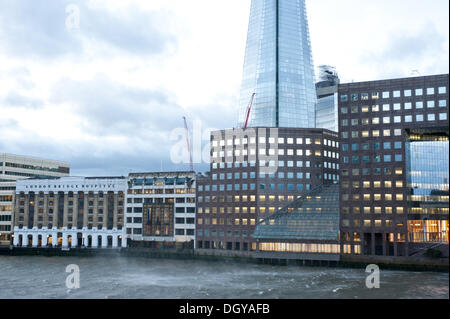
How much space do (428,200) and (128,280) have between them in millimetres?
80229

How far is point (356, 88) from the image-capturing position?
482ft

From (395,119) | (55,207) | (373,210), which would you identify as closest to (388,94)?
(395,119)

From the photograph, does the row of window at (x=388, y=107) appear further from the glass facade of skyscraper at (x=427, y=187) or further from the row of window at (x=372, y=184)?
the row of window at (x=372, y=184)

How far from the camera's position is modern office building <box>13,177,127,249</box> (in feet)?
627

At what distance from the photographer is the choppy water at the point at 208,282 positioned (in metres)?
93.8

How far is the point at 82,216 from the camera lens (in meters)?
195

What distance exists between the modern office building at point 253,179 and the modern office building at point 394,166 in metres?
24.6

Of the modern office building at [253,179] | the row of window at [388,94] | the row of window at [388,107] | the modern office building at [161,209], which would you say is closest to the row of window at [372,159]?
the row of window at [388,107]

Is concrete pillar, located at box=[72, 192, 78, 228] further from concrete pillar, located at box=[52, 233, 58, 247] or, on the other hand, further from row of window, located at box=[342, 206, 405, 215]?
row of window, located at box=[342, 206, 405, 215]

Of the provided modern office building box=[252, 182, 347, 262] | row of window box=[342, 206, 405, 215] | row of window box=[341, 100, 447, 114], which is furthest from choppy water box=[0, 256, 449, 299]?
row of window box=[341, 100, 447, 114]

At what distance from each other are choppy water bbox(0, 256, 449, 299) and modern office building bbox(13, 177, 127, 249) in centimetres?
Result: 3952

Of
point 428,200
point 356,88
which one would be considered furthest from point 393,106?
point 428,200

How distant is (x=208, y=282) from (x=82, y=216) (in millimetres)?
98705
